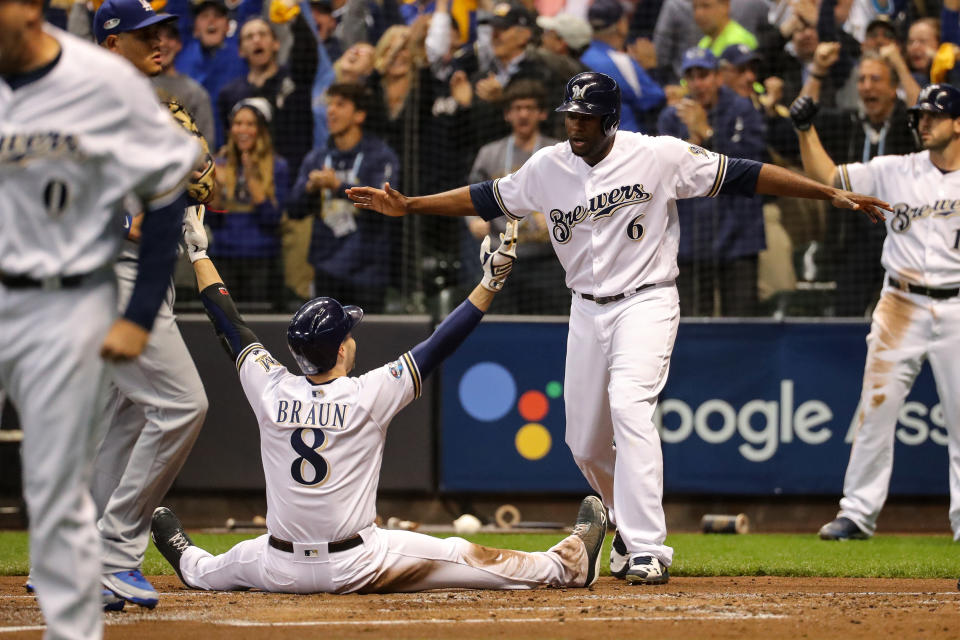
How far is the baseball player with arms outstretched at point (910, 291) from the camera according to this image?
7738 mm

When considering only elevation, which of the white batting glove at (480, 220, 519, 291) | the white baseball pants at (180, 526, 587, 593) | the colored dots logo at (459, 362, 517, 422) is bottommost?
the white baseball pants at (180, 526, 587, 593)

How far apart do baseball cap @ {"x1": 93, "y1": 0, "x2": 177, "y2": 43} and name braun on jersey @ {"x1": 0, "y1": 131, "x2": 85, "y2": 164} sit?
2091 mm

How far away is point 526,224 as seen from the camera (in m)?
9.32

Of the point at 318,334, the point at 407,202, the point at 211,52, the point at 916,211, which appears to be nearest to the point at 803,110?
the point at 916,211

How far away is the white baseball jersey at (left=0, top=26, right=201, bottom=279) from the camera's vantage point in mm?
3266

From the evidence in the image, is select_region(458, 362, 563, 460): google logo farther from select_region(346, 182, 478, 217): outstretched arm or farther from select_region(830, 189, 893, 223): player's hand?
select_region(830, 189, 893, 223): player's hand

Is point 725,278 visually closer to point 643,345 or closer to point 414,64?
point 414,64

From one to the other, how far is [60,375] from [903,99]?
7.70 meters

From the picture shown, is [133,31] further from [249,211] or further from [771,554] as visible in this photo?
[771,554]

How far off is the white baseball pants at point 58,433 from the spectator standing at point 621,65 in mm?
6680

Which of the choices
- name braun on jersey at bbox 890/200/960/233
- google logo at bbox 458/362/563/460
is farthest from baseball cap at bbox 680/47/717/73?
google logo at bbox 458/362/563/460

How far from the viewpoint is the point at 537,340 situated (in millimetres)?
9344

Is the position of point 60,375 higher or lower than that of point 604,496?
higher

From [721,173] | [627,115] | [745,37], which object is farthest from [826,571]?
[745,37]
